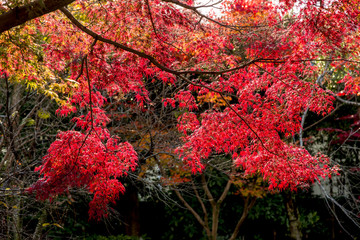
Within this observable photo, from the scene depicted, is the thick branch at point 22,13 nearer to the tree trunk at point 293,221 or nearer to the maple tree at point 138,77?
the maple tree at point 138,77

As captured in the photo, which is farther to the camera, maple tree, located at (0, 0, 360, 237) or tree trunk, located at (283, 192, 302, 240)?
tree trunk, located at (283, 192, 302, 240)

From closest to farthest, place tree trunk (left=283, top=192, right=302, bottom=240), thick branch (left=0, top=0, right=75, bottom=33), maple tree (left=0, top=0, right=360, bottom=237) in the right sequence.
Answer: thick branch (left=0, top=0, right=75, bottom=33) < maple tree (left=0, top=0, right=360, bottom=237) < tree trunk (left=283, top=192, right=302, bottom=240)

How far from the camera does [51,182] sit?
4.44 meters

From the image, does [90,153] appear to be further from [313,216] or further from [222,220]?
[313,216]

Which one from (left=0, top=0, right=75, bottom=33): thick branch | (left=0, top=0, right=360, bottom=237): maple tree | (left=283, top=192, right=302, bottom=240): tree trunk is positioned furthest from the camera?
(left=283, top=192, right=302, bottom=240): tree trunk

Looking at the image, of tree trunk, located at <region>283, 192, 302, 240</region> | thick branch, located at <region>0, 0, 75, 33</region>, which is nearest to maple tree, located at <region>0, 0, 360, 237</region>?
thick branch, located at <region>0, 0, 75, 33</region>

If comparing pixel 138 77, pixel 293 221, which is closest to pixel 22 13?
pixel 138 77

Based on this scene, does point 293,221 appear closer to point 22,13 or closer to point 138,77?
point 138,77

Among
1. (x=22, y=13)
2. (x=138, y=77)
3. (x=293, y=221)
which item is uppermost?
(x=138, y=77)

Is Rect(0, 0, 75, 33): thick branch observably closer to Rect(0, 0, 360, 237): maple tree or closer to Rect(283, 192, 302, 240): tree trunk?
Rect(0, 0, 360, 237): maple tree

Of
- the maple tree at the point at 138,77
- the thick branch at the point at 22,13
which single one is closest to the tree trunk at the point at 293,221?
the maple tree at the point at 138,77

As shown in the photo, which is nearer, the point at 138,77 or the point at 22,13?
the point at 22,13

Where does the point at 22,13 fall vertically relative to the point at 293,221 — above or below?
above

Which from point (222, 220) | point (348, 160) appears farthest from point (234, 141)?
point (348, 160)
